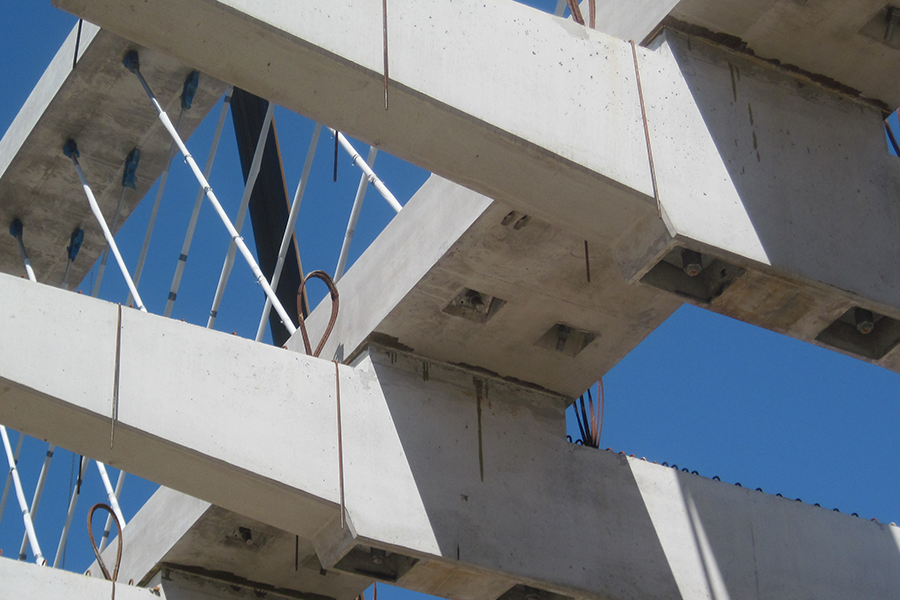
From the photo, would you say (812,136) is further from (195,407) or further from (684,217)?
(195,407)

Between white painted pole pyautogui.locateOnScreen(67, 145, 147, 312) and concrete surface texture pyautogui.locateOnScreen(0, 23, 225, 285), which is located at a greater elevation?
concrete surface texture pyautogui.locateOnScreen(0, 23, 225, 285)

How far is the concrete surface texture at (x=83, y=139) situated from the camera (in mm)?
13867

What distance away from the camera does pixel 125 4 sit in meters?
7.09

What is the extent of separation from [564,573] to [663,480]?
1.28 m

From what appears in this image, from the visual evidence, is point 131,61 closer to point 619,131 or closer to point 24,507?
point 24,507

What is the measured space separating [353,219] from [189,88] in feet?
11.7

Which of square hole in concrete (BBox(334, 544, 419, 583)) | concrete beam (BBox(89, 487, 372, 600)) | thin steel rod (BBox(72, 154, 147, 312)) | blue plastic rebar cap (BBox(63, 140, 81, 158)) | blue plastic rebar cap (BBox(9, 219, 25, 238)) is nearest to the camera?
square hole in concrete (BBox(334, 544, 419, 583))

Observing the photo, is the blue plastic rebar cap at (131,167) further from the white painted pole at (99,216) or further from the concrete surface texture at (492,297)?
the concrete surface texture at (492,297)

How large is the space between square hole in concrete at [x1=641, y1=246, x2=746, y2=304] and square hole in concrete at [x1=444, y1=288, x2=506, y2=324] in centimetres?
177

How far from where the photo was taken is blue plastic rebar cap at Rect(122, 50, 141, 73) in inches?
535

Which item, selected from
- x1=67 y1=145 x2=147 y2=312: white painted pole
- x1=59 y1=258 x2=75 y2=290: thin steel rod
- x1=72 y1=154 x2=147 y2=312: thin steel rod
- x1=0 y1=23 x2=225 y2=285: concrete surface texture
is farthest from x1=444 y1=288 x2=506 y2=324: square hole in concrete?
x1=59 y1=258 x2=75 y2=290: thin steel rod

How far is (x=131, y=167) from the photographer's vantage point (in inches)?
595

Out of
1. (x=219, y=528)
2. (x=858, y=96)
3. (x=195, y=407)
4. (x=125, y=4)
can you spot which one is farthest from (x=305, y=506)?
(x=858, y=96)

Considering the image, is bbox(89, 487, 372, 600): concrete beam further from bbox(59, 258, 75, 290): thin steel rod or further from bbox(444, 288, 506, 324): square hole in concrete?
bbox(59, 258, 75, 290): thin steel rod
